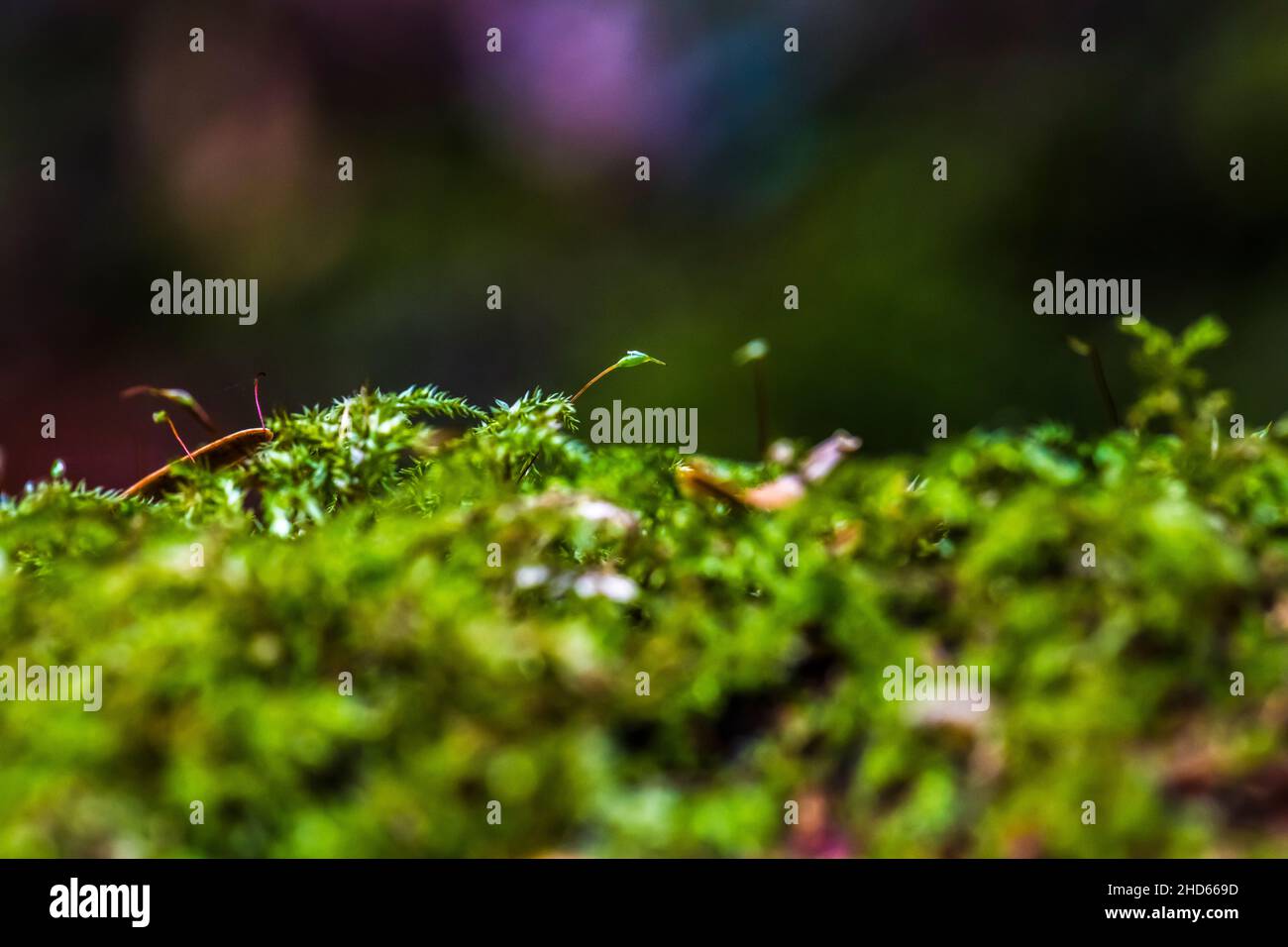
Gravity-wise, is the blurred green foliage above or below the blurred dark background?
below

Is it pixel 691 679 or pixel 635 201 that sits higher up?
pixel 635 201

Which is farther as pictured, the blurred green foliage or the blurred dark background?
the blurred dark background

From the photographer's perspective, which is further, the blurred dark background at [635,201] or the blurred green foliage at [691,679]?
the blurred dark background at [635,201]

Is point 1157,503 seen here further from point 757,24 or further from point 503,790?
point 757,24

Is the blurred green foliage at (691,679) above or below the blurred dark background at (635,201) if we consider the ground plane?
below
